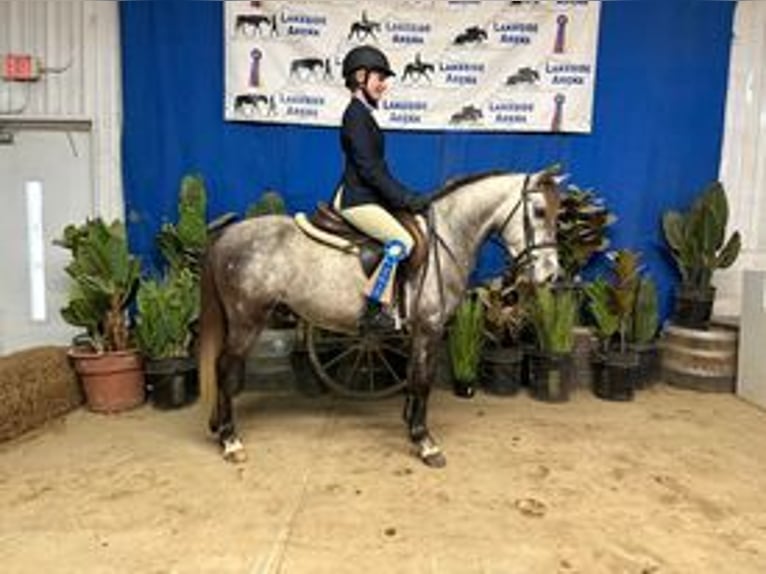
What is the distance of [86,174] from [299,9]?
191cm

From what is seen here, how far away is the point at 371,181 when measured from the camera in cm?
313

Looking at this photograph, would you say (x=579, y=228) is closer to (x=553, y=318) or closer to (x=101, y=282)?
(x=553, y=318)

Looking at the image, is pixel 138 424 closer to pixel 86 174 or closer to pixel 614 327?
pixel 86 174

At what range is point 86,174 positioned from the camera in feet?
15.7

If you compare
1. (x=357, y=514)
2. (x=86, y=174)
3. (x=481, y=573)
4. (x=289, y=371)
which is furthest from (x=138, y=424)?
(x=481, y=573)

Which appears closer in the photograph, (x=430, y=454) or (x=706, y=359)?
(x=430, y=454)

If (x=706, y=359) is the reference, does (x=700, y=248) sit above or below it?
above

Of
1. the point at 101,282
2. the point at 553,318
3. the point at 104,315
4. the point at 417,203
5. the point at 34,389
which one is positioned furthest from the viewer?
the point at 553,318

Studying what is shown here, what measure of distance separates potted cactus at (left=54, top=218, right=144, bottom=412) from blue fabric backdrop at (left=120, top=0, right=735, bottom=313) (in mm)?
664

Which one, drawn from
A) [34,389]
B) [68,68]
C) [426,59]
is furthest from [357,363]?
[68,68]

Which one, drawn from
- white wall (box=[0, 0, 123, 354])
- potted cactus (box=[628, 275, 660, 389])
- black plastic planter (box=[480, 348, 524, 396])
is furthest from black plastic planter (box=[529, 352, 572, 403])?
white wall (box=[0, 0, 123, 354])

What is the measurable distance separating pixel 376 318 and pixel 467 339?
42.6 inches

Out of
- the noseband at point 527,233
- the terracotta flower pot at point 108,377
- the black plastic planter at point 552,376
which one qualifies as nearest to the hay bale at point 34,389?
the terracotta flower pot at point 108,377

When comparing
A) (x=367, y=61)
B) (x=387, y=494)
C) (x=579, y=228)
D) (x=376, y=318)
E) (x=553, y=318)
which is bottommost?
(x=387, y=494)
